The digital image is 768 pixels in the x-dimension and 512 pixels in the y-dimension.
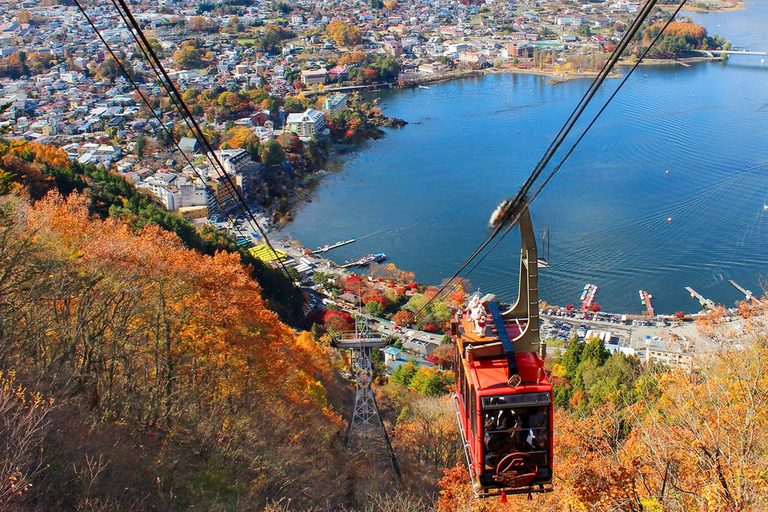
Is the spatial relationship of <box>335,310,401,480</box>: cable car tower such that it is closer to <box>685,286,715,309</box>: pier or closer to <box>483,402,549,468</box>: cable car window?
<box>483,402,549,468</box>: cable car window

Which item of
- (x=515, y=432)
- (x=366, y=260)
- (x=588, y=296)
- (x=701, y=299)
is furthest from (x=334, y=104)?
(x=515, y=432)

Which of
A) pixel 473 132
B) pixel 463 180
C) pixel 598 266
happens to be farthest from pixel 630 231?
pixel 473 132

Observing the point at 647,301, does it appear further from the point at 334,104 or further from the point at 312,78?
the point at 312,78

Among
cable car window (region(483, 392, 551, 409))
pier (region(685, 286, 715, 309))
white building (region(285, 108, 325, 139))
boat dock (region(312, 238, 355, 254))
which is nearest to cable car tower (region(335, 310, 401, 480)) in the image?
cable car window (region(483, 392, 551, 409))

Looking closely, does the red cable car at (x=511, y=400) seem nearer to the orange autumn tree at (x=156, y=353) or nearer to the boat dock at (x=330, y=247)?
the orange autumn tree at (x=156, y=353)

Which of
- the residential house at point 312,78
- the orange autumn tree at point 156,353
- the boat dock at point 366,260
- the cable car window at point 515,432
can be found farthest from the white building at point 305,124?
the cable car window at point 515,432

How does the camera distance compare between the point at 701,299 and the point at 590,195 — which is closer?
the point at 701,299
